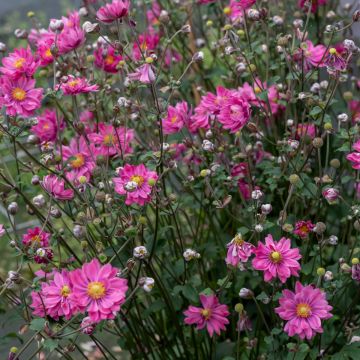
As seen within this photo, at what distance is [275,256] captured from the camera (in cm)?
164

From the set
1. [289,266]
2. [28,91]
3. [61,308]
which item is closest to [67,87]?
[28,91]

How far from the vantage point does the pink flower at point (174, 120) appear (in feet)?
6.80

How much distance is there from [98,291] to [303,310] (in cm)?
51

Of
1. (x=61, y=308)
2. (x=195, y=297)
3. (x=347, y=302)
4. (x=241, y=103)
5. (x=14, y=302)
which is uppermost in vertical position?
(x=241, y=103)

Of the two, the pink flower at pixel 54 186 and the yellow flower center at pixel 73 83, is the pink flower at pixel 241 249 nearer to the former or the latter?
the pink flower at pixel 54 186

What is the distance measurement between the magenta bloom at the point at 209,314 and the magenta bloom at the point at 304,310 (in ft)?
1.01

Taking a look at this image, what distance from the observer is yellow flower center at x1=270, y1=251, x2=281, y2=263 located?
164cm

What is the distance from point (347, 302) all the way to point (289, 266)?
0.71 m

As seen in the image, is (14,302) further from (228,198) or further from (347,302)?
(347,302)

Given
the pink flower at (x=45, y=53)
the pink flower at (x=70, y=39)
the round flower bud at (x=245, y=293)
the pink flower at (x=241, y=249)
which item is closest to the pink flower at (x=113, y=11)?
the pink flower at (x=70, y=39)

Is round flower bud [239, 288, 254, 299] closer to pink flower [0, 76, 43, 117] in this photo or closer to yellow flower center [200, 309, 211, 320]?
yellow flower center [200, 309, 211, 320]

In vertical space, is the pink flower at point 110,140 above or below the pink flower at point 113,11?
below

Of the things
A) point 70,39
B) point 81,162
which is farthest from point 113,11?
point 81,162

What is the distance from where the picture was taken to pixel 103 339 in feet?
9.54
